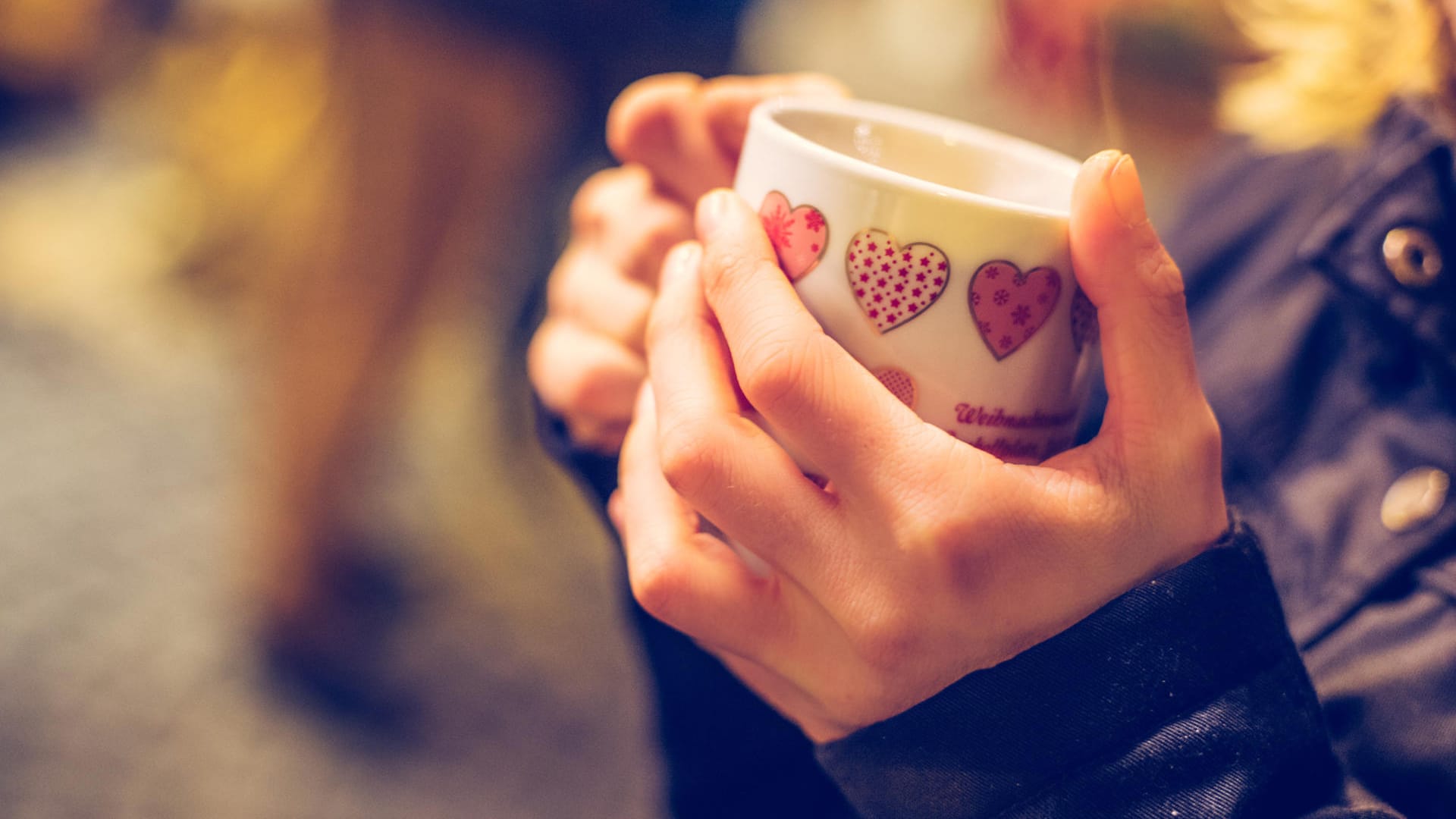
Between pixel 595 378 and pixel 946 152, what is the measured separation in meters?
0.29

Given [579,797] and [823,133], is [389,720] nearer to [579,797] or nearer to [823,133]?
[579,797]

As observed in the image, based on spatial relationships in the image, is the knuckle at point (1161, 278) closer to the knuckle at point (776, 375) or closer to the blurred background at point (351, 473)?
the knuckle at point (776, 375)

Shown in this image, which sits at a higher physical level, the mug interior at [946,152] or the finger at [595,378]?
the mug interior at [946,152]

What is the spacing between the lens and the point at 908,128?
1.81 feet

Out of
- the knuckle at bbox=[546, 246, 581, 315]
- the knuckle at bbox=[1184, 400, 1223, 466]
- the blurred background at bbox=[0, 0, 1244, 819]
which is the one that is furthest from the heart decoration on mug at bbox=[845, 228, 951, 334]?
the blurred background at bbox=[0, 0, 1244, 819]

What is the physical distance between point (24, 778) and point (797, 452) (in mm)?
1271

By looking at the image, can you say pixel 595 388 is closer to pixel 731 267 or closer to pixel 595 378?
pixel 595 378

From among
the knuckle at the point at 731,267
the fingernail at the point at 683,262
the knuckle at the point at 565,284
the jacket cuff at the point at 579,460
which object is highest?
the knuckle at the point at 731,267

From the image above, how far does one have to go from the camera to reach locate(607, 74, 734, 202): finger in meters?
0.62

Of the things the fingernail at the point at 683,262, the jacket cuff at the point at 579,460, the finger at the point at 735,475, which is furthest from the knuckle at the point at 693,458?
the jacket cuff at the point at 579,460

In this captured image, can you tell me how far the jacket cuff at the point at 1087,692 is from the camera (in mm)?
422

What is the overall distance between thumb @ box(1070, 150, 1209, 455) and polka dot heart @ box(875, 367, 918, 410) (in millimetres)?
87

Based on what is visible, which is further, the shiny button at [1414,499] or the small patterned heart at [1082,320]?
the shiny button at [1414,499]

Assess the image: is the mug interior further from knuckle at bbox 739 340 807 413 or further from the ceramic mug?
knuckle at bbox 739 340 807 413
